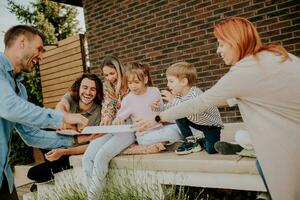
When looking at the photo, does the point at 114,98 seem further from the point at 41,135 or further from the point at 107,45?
the point at 107,45

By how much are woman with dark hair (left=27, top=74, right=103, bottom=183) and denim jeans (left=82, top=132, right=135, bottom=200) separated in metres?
0.61

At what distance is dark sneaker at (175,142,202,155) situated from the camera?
309 centimetres

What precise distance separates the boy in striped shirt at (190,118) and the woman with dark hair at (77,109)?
0.90 meters

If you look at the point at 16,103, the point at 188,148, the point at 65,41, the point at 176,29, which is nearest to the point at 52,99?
the point at 65,41

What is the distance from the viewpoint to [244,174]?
253cm

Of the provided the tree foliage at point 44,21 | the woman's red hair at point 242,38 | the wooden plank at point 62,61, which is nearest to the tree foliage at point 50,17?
the tree foliage at point 44,21

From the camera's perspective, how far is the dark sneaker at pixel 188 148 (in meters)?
3.09

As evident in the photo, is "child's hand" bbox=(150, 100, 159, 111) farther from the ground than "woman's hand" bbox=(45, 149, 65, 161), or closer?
farther from the ground

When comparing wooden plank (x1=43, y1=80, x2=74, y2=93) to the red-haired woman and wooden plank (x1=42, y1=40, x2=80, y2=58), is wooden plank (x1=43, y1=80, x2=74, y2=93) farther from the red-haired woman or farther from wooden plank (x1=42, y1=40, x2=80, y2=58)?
the red-haired woman

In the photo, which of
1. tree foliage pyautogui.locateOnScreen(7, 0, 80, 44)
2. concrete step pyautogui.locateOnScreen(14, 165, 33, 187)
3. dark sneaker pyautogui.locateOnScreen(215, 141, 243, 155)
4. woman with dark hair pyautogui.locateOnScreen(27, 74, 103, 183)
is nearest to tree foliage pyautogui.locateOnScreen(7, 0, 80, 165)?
tree foliage pyautogui.locateOnScreen(7, 0, 80, 44)

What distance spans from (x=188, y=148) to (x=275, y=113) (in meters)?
1.25

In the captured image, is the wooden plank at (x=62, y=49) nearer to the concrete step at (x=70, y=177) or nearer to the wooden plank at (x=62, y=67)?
the wooden plank at (x=62, y=67)

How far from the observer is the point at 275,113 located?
1.97 m

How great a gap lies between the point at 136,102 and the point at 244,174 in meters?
1.35
